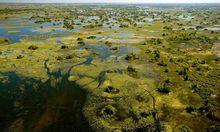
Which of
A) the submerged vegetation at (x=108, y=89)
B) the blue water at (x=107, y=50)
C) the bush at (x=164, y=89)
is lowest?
the blue water at (x=107, y=50)

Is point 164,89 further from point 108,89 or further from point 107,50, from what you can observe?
point 107,50

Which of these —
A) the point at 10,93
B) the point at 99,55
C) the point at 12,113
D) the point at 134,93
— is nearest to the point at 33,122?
the point at 12,113

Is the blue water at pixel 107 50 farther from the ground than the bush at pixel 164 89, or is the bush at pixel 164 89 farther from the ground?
the bush at pixel 164 89

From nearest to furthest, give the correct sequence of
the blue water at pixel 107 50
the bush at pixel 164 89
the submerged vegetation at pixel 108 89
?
the submerged vegetation at pixel 108 89 < the bush at pixel 164 89 < the blue water at pixel 107 50

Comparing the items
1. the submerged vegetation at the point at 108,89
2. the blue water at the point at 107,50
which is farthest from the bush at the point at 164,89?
the blue water at the point at 107,50

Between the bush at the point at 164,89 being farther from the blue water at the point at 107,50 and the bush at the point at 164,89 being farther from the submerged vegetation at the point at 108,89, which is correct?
the blue water at the point at 107,50

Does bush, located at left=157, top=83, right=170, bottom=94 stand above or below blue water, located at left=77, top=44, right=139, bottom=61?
above

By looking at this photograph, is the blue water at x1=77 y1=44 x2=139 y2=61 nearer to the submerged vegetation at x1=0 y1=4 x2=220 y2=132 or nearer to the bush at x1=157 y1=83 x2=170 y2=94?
the submerged vegetation at x1=0 y1=4 x2=220 y2=132

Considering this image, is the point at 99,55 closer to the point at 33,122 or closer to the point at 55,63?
the point at 55,63

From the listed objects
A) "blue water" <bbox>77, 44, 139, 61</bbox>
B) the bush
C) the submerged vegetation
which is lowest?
"blue water" <bbox>77, 44, 139, 61</bbox>

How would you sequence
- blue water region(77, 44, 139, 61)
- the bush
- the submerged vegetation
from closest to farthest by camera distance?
the submerged vegetation → the bush → blue water region(77, 44, 139, 61)

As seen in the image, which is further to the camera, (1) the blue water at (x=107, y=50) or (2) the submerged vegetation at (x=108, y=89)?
(1) the blue water at (x=107, y=50)

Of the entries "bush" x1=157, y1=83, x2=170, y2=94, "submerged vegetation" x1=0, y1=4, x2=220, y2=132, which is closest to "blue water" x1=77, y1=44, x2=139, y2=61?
"submerged vegetation" x1=0, y1=4, x2=220, y2=132
